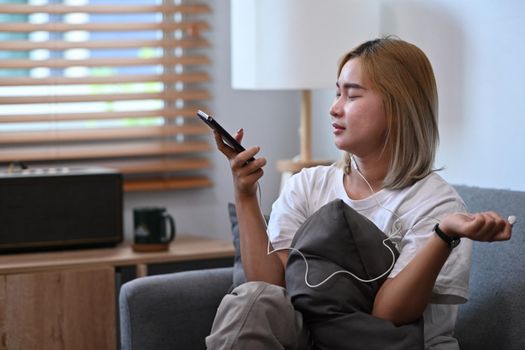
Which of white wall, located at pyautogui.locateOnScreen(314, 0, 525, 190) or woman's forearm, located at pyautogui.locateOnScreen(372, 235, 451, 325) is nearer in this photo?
woman's forearm, located at pyautogui.locateOnScreen(372, 235, 451, 325)

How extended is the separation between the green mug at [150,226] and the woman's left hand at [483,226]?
4.15 feet

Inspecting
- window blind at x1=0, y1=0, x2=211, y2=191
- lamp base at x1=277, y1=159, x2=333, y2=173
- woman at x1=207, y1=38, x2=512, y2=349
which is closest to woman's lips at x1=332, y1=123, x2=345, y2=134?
woman at x1=207, y1=38, x2=512, y2=349

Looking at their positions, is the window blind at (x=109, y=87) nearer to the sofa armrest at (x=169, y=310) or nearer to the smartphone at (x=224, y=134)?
the sofa armrest at (x=169, y=310)

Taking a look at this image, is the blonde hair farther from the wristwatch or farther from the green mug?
the green mug

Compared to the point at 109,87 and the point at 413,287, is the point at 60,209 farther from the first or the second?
the point at 413,287

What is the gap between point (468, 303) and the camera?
1.94 metres

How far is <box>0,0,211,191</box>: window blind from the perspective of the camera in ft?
9.11

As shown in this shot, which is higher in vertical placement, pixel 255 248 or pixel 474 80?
pixel 474 80

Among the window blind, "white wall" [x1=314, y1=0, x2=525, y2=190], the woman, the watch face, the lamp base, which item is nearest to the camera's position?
the watch face

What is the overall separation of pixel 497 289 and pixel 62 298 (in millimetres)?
1187

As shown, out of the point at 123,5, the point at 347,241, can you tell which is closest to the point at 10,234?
the point at 123,5

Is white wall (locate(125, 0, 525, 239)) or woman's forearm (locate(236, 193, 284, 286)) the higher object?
white wall (locate(125, 0, 525, 239))

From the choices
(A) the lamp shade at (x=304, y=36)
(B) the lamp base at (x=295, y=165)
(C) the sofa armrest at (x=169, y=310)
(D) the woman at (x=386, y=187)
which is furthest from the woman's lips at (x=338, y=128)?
(B) the lamp base at (x=295, y=165)

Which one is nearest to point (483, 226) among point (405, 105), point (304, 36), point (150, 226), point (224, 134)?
point (405, 105)
